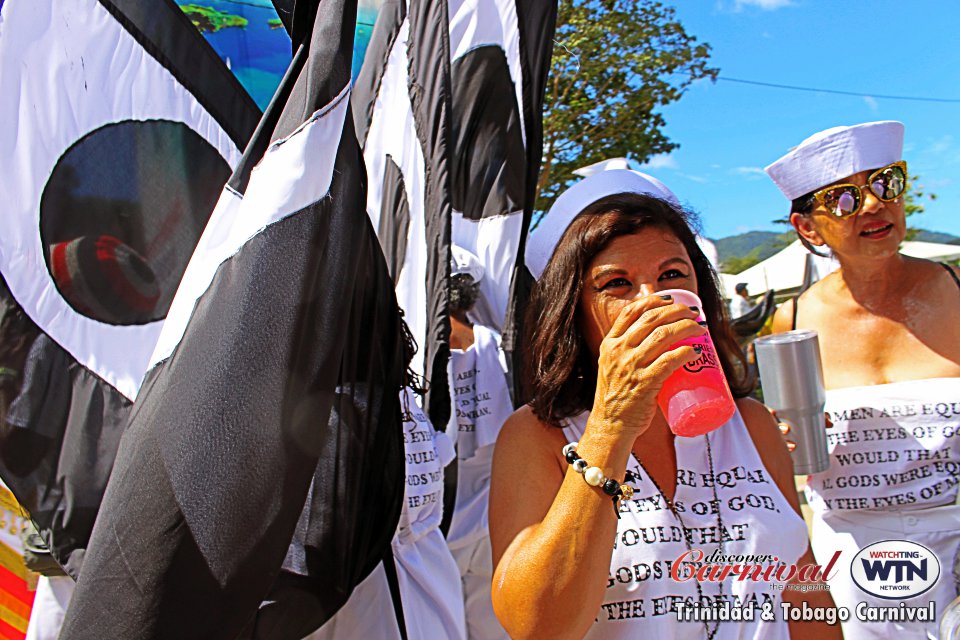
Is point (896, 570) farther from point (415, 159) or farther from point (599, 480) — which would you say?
point (415, 159)

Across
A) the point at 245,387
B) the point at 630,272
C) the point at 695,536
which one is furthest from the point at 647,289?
the point at 245,387

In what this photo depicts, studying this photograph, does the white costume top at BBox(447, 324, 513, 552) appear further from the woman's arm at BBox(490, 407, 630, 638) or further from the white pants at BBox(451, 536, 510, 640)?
the woman's arm at BBox(490, 407, 630, 638)

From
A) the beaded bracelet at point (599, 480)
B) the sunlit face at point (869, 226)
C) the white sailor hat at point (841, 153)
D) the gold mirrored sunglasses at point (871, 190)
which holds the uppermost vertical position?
the white sailor hat at point (841, 153)

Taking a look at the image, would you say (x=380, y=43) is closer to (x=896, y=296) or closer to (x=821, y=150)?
(x=821, y=150)

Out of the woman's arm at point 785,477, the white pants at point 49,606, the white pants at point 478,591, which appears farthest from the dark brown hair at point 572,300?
the white pants at point 478,591

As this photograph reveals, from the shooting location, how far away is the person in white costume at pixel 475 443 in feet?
12.2

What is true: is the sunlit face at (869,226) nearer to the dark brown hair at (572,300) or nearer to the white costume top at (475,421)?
the dark brown hair at (572,300)

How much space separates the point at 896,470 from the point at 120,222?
2.25m

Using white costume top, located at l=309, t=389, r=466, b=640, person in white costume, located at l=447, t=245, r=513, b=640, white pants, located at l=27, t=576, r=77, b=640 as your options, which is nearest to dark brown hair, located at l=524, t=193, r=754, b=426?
white costume top, located at l=309, t=389, r=466, b=640

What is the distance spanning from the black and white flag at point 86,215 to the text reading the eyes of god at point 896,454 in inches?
78.6

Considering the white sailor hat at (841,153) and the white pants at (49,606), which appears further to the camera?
the white sailor hat at (841,153)

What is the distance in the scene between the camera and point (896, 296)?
236cm

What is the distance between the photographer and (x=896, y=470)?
85.6 inches

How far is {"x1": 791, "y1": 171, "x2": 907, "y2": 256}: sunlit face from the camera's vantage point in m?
2.28
